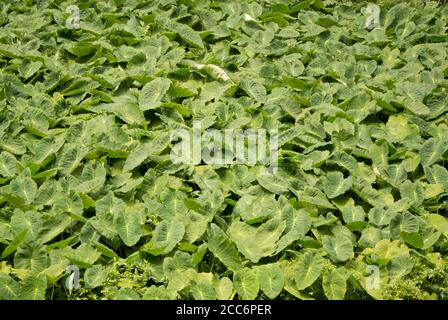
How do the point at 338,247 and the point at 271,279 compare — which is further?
the point at 338,247

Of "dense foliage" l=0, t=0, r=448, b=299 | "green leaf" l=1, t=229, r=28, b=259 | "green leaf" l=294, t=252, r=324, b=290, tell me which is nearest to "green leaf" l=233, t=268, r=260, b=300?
"dense foliage" l=0, t=0, r=448, b=299

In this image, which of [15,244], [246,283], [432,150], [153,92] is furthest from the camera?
[153,92]

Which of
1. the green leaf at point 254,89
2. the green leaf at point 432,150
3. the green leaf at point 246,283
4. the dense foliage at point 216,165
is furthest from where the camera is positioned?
the green leaf at point 254,89

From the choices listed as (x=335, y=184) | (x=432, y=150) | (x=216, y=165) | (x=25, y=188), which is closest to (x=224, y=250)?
(x=216, y=165)

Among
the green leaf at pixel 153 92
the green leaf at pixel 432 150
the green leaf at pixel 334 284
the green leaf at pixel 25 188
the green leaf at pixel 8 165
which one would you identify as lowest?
the green leaf at pixel 334 284

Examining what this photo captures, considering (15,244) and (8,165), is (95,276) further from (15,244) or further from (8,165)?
(8,165)

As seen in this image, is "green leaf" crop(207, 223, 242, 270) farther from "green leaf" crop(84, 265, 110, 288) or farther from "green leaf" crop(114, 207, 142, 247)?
"green leaf" crop(84, 265, 110, 288)

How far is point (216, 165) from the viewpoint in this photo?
13.4 feet

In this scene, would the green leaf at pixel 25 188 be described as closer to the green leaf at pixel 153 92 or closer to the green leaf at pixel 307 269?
the green leaf at pixel 153 92

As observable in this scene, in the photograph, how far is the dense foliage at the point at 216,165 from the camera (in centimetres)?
340

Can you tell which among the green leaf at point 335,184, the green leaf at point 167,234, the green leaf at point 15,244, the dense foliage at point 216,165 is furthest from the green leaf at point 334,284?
the green leaf at point 15,244

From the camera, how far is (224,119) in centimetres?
448

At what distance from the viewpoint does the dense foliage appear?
340cm

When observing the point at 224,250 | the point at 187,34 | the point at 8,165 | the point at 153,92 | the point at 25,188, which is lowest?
→ the point at 224,250
